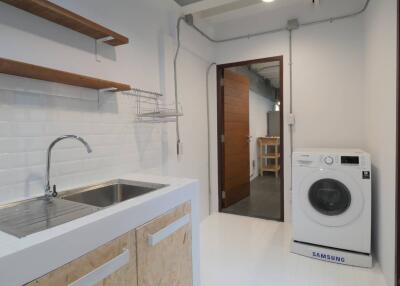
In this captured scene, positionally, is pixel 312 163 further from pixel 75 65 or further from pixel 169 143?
pixel 75 65

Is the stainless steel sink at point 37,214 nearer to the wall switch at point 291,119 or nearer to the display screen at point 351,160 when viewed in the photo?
the display screen at point 351,160

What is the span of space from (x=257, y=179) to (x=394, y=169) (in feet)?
13.8

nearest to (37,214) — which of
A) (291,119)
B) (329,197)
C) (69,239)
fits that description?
(69,239)

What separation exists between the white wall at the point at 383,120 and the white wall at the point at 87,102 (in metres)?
1.81

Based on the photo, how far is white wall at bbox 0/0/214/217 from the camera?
1306 mm

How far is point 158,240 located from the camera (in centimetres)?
124

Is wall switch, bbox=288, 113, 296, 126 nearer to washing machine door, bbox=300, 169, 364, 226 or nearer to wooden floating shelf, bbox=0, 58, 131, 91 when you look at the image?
washing machine door, bbox=300, 169, 364, 226

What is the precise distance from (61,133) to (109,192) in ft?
1.63

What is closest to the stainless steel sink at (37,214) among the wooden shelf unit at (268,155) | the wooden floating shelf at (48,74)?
the wooden floating shelf at (48,74)

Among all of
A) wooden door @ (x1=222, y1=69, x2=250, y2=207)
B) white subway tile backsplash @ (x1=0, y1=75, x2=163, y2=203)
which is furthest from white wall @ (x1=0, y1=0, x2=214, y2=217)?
wooden door @ (x1=222, y1=69, x2=250, y2=207)

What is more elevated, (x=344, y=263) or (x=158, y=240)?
(x=158, y=240)

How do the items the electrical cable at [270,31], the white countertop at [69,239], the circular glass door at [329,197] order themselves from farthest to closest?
the electrical cable at [270,31]
the circular glass door at [329,197]
the white countertop at [69,239]

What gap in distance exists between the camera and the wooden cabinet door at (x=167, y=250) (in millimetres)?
1166

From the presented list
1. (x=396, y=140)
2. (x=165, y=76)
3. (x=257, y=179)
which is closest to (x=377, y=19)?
(x=396, y=140)
